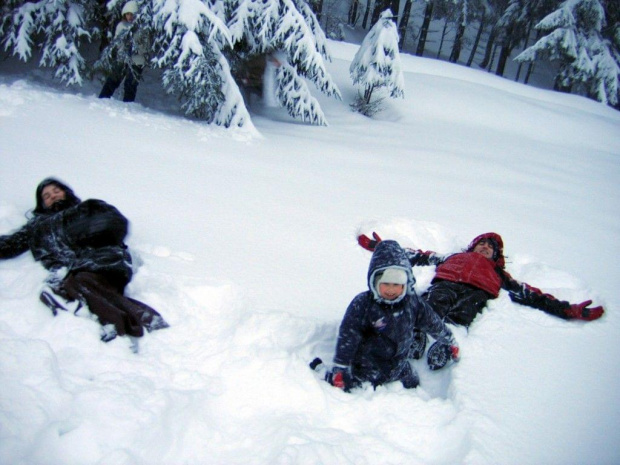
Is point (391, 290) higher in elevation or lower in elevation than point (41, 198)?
higher

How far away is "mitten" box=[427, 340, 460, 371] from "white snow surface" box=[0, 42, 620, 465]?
0.06 meters

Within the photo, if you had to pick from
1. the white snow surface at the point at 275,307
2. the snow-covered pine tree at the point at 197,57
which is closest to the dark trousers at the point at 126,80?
the white snow surface at the point at 275,307

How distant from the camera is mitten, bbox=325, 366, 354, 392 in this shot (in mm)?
2277

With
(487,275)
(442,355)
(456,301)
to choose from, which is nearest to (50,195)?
(442,355)

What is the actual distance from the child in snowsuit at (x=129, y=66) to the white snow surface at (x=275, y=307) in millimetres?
433

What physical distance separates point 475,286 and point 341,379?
173 centimetres

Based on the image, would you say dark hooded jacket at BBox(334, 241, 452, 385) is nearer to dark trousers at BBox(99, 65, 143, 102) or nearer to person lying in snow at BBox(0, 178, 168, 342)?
person lying in snow at BBox(0, 178, 168, 342)

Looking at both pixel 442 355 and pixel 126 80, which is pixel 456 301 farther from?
pixel 126 80

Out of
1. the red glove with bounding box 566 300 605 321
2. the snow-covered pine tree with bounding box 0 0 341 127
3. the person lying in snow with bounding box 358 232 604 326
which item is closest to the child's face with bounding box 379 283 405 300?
the person lying in snow with bounding box 358 232 604 326

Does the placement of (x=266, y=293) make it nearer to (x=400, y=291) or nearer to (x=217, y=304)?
(x=217, y=304)

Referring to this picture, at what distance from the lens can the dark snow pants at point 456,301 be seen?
123 inches

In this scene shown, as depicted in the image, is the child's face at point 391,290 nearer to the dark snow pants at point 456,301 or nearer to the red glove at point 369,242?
the dark snow pants at point 456,301

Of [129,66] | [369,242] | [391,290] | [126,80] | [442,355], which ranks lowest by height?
[442,355]

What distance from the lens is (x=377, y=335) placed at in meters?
2.43
